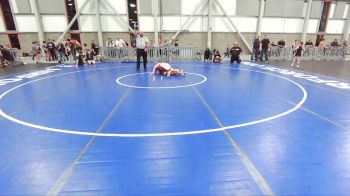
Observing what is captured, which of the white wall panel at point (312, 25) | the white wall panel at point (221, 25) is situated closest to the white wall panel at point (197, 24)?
the white wall panel at point (221, 25)

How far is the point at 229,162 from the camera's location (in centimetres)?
337

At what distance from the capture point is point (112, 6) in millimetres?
19734

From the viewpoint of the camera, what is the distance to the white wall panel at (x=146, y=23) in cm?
2039

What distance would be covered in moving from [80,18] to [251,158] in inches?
825

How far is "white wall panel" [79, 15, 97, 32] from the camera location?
1995 cm

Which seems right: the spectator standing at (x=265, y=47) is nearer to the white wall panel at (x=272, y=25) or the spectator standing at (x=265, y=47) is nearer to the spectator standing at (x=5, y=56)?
the white wall panel at (x=272, y=25)

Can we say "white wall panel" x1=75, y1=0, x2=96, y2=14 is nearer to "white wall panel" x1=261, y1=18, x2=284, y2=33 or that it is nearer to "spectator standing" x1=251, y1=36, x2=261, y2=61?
"spectator standing" x1=251, y1=36, x2=261, y2=61

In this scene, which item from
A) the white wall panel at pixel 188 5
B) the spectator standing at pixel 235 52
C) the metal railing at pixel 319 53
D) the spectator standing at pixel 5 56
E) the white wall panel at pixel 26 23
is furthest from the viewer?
the white wall panel at pixel 188 5

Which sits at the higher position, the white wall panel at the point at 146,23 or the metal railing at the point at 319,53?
the white wall panel at the point at 146,23

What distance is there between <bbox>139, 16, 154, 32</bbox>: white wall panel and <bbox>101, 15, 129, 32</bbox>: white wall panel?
142 cm

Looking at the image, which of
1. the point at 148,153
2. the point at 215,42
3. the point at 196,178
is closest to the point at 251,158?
the point at 196,178

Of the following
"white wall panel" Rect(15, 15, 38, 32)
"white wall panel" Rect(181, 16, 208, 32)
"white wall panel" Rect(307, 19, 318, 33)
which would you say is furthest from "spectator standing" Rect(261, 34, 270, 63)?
"white wall panel" Rect(15, 15, 38, 32)

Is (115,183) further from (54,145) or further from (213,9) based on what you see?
(213,9)

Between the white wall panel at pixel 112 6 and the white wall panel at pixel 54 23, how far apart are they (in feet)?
12.2
